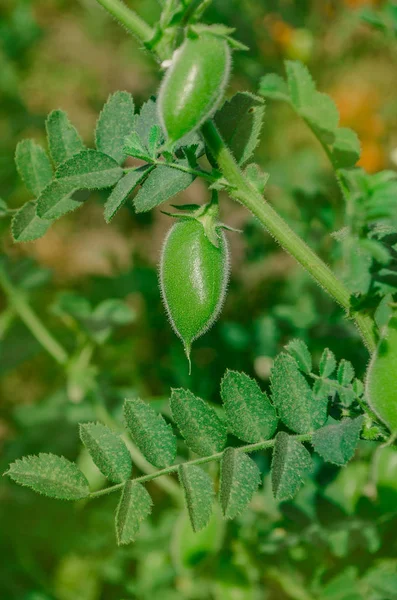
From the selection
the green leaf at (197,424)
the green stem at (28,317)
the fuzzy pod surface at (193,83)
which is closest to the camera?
the fuzzy pod surface at (193,83)

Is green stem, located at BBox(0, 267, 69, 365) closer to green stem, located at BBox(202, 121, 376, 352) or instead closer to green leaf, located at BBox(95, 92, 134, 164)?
green leaf, located at BBox(95, 92, 134, 164)

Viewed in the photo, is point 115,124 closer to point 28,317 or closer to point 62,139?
point 62,139

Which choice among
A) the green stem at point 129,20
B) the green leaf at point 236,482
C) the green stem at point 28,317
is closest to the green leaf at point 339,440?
the green leaf at point 236,482

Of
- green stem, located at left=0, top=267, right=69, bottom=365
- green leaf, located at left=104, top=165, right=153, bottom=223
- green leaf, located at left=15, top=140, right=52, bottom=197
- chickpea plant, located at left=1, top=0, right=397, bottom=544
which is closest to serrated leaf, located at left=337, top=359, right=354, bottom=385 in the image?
chickpea plant, located at left=1, top=0, right=397, bottom=544

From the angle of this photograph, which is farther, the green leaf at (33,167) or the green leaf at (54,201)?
the green leaf at (33,167)

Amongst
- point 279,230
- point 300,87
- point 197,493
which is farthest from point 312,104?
point 197,493

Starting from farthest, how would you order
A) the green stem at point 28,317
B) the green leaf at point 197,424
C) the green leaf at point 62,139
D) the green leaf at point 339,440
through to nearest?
the green stem at point 28,317
the green leaf at point 62,139
the green leaf at point 197,424
the green leaf at point 339,440

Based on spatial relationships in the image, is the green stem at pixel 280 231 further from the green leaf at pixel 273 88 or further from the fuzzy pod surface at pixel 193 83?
the green leaf at pixel 273 88
